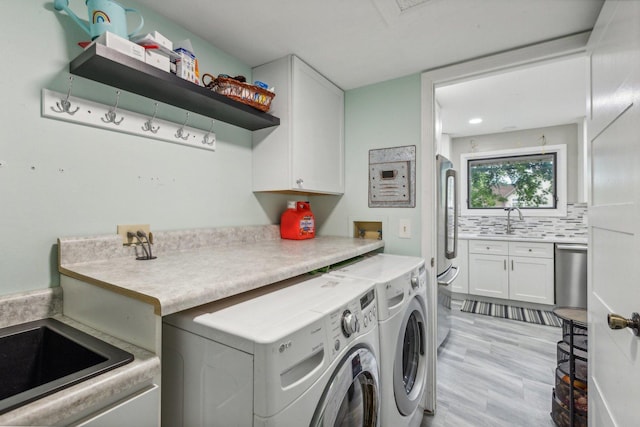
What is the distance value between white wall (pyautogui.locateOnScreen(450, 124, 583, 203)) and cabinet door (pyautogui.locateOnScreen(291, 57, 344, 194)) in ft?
9.60

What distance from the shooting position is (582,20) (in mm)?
1374

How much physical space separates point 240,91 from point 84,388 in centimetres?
129

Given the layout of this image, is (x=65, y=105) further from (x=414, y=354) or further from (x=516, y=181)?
(x=516, y=181)

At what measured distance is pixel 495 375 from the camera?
2234 millimetres

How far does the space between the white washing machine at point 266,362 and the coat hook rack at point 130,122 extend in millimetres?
844

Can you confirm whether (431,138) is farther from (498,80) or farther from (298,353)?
(298,353)

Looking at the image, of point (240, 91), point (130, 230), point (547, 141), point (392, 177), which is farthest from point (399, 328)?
point (547, 141)

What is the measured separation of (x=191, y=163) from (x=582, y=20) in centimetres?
201

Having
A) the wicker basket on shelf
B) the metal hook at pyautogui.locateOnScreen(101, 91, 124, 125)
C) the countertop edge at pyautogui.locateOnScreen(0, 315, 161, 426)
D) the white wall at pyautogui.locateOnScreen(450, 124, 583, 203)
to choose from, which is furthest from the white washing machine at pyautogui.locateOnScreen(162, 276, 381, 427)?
the white wall at pyautogui.locateOnScreen(450, 124, 583, 203)

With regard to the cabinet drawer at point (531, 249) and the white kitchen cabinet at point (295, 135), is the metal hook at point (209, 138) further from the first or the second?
the cabinet drawer at point (531, 249)

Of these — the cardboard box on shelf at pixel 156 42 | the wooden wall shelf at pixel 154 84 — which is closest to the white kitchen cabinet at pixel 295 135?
the wooden wall shelf at pixel 154 84

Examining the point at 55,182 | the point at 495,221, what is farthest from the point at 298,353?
the point at 495,221

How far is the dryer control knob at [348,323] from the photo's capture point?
96cm

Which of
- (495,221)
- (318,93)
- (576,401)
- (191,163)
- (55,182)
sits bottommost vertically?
(576,401)
